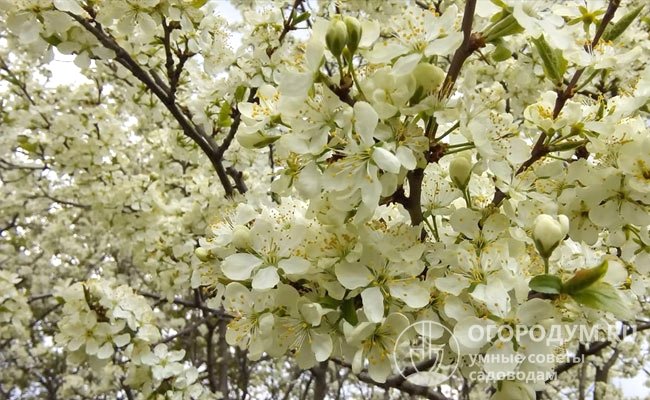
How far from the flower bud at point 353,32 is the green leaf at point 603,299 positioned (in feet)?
2.02

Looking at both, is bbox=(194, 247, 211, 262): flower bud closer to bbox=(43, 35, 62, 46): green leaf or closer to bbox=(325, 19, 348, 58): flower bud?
bbox=(325, 19, 348, 58): flower bud

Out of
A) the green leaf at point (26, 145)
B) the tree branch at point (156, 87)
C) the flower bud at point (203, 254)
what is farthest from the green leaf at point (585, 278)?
the green leaf at point (26, 145)

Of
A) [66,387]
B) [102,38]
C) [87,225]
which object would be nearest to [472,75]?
[102,38]

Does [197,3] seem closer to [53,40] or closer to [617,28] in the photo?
[53,40]

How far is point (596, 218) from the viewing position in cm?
130

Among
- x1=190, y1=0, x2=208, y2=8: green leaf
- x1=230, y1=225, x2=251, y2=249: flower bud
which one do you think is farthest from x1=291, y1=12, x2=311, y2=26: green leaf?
x1=230, y1=225, x2=251, y2=249: flower bud

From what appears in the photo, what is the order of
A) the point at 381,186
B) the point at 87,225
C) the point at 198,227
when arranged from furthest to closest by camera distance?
1. the point at 87,225
2. the point at 198,227
3. the point at 381,186

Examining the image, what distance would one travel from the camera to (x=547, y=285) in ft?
3.59

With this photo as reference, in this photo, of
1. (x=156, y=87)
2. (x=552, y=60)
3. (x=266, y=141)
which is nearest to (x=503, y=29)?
(x=552, y=60)

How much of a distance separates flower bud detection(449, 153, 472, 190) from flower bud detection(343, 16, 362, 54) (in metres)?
0.33

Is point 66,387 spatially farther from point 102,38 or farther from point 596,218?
point 596,218

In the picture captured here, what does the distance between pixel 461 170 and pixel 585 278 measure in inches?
13.3

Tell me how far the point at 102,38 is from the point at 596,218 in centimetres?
163

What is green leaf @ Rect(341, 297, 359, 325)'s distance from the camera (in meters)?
1.19
